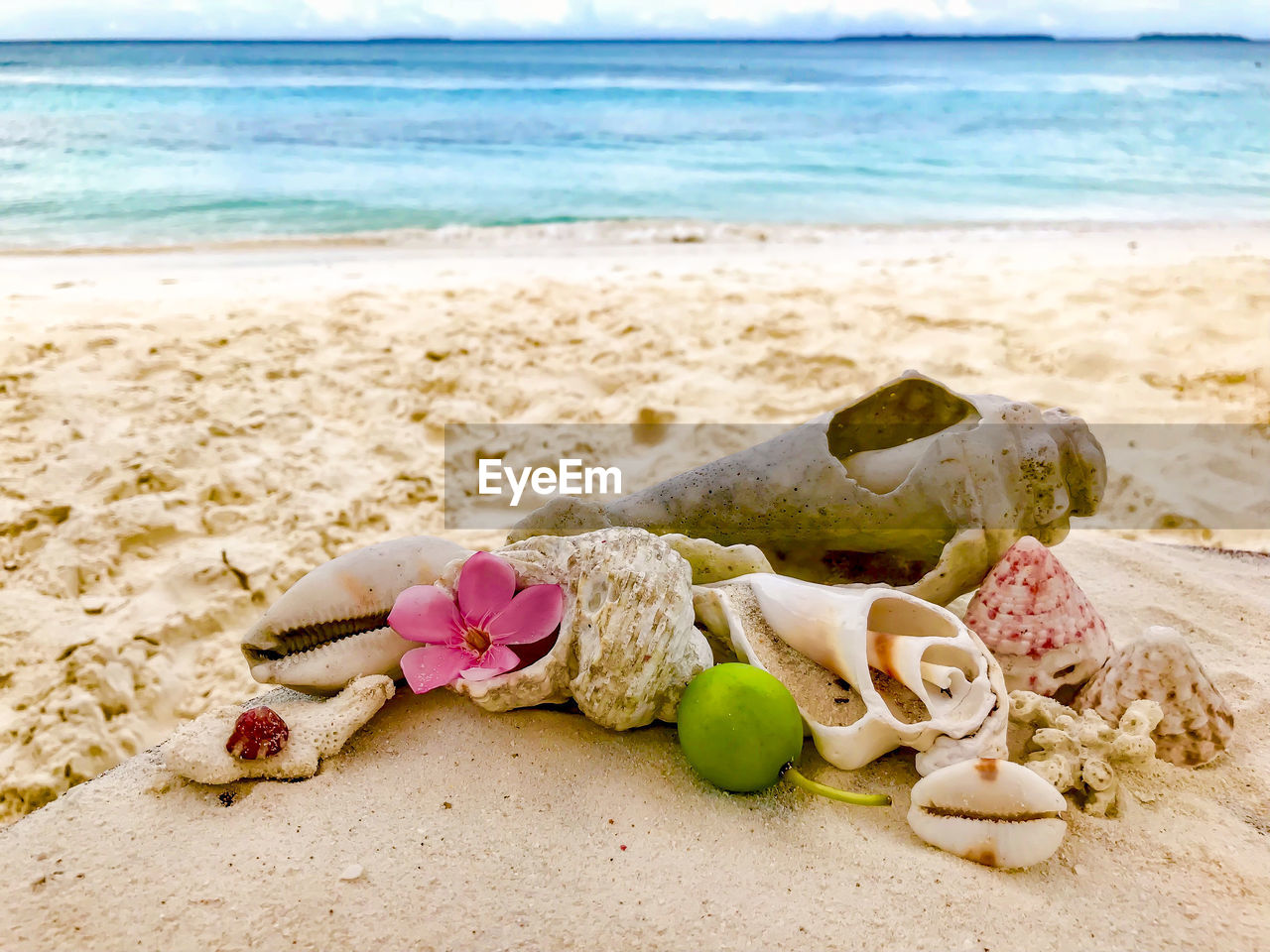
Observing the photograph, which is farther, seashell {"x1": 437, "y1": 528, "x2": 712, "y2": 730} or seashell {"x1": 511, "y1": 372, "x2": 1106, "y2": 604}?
seashell {"x1": 511, "y1": 372, "x2": 1106, "y2": 604}

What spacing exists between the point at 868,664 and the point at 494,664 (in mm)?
674

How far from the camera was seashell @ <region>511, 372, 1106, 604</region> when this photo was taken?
→ 6.07ft

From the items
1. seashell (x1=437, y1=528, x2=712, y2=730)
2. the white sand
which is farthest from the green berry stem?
seashell (x1=437, y1=528, x2=712, y2=730)

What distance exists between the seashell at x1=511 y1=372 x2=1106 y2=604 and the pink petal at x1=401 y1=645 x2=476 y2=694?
1.45 feet

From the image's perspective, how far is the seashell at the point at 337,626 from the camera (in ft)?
5.21

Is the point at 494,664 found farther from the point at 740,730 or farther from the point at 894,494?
the point at 894,494

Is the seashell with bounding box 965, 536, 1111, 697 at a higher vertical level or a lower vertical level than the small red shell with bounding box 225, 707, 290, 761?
higher

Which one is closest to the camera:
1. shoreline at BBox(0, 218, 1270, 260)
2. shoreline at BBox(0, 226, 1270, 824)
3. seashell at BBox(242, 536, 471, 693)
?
seashell at BBox(242, 536, 471, 693)

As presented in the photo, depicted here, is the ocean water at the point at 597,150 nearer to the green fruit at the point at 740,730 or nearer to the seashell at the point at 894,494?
the seashell at the point at 894,494

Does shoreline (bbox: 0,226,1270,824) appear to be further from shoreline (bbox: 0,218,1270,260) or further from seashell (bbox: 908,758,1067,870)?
seashell (bbox: 908,758,1067,870)

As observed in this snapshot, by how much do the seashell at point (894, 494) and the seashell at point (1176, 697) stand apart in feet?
1.33

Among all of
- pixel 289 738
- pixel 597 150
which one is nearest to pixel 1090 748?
pixel 289 738

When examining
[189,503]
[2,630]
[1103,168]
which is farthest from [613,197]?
[2,630]

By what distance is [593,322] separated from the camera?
466cm
